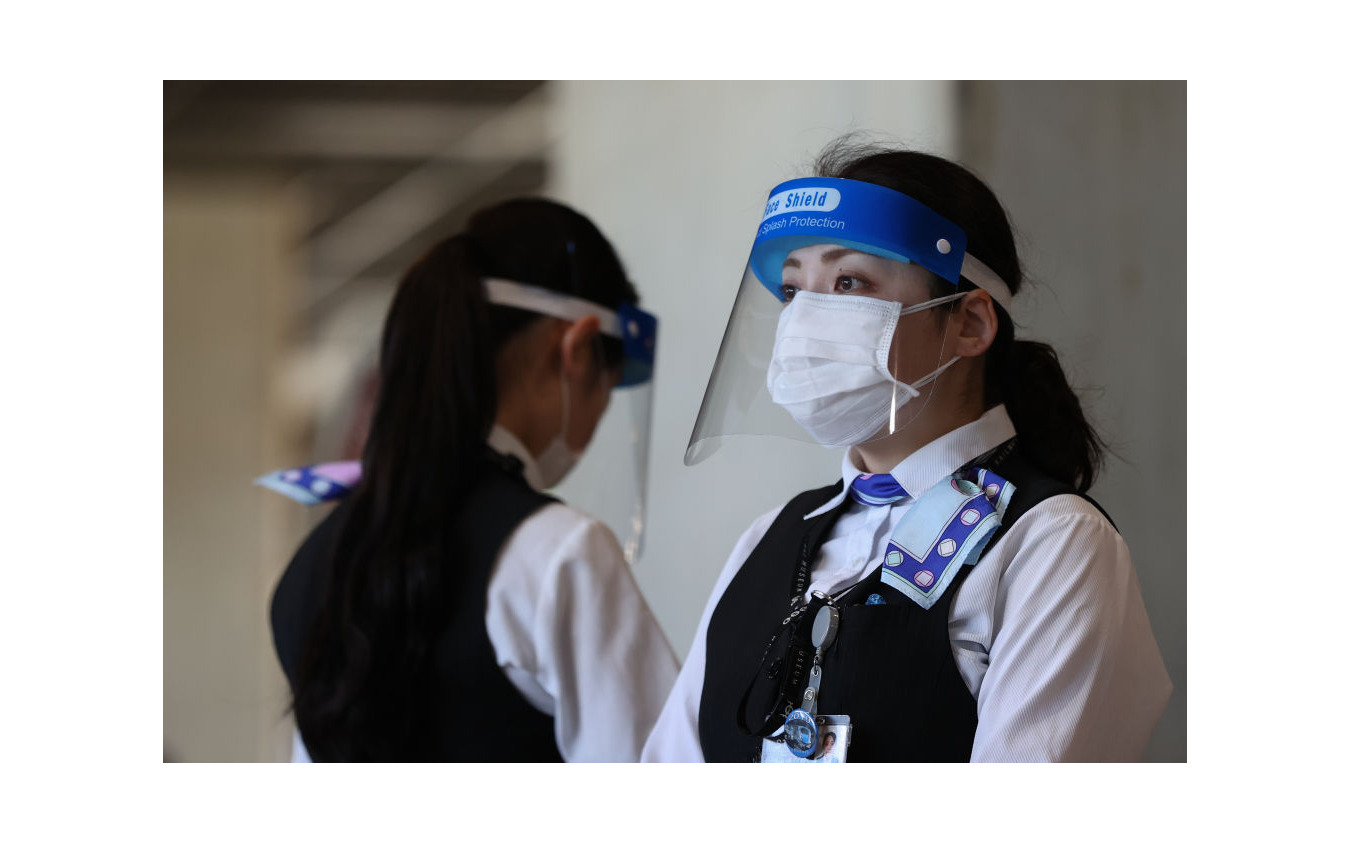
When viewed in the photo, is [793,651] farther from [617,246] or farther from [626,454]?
[617,246]

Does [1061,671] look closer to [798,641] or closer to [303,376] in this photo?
[798,641]

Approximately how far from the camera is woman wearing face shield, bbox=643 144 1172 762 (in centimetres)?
115

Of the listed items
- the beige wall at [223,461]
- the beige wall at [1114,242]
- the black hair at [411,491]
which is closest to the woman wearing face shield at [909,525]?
the beige wall at [1114,242]

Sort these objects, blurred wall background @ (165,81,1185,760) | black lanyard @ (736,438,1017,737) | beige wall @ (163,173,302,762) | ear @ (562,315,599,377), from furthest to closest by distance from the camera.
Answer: beige wall @ (163,173,302,762) → ear @ (562,315,599,377) → blurred wall background @ (165,81,1185,760) → black lanyard @ (736,438,1017,737)

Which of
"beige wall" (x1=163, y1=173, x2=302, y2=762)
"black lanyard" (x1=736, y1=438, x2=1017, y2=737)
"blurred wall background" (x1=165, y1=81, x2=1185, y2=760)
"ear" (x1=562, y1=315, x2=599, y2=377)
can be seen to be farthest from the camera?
"beige wall" (x1=163, y1=173, x2=302, y2=762)

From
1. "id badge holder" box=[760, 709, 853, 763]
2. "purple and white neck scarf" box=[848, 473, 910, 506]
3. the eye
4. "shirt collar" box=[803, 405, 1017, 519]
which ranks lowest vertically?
"id badge holder" box=[760, 709, 853, 763]

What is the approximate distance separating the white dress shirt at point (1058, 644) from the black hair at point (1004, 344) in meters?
0.19

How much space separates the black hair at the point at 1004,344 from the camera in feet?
4.39

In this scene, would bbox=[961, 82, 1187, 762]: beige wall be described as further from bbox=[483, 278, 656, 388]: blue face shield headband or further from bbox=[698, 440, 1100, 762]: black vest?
bbox=[483, 278, 656, 388]: blue face shield headband

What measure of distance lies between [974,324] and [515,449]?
766 mm

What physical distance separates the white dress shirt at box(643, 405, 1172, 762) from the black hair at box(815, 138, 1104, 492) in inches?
7.5

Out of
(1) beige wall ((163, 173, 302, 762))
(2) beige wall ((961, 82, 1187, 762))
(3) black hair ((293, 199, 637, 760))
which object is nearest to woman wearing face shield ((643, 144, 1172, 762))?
(2) beige wall ((961, 82, 1187, 762))

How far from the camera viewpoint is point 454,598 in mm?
1562

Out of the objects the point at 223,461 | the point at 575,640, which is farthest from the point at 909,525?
the point at 223,461
